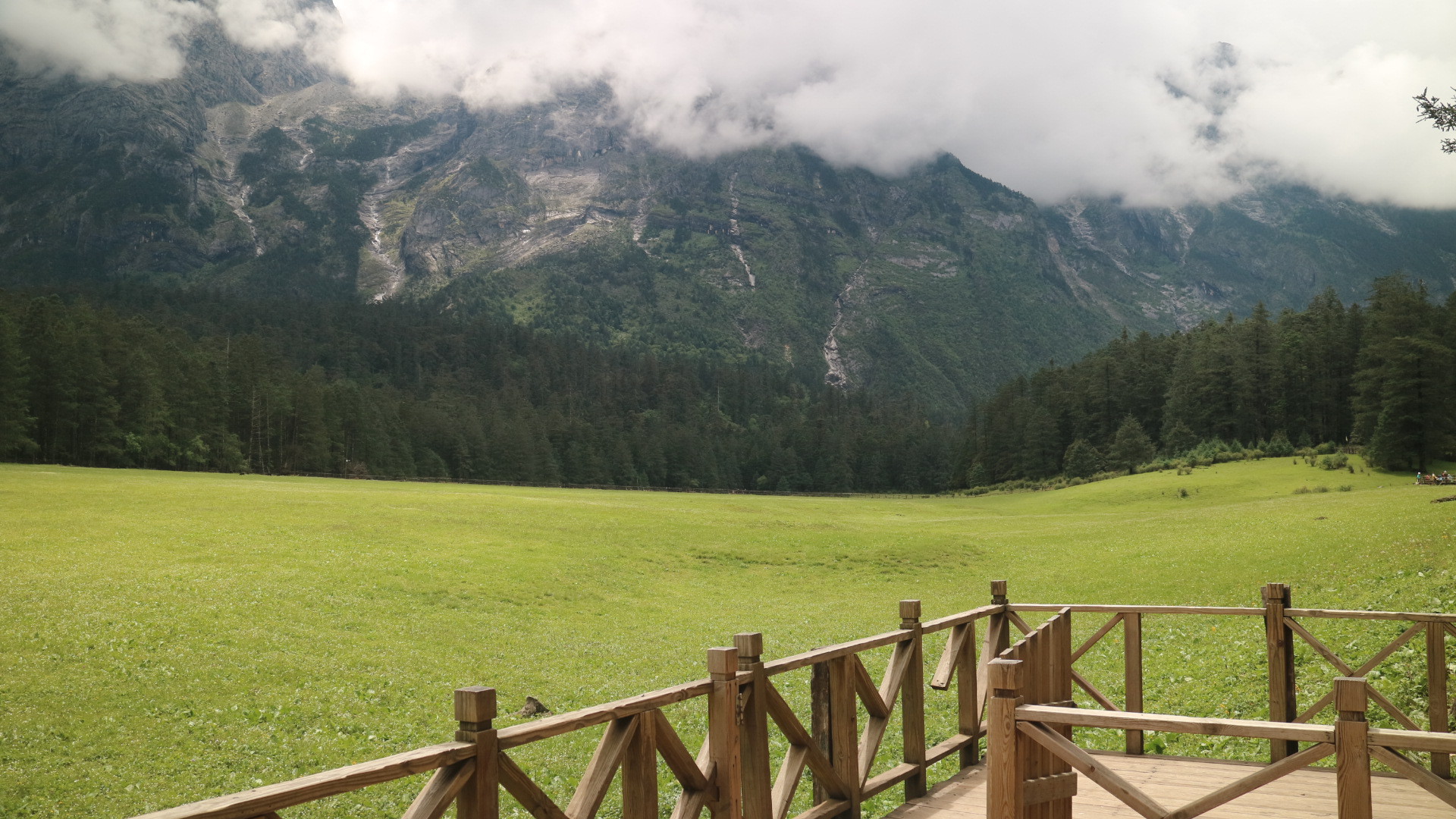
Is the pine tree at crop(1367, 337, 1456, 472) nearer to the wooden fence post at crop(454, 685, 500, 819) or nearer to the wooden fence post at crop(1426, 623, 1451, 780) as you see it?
the wooden fence post at crop(1426, 623, 1451, 780)

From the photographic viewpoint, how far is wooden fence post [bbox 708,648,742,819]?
6.78 meters

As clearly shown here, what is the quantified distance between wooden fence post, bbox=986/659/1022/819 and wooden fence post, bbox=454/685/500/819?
2.86m

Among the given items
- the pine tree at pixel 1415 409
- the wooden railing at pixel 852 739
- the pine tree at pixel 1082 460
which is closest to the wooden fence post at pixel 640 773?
the wooden railing at pixel 852 739

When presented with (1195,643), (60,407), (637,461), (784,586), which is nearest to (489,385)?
(637,461)

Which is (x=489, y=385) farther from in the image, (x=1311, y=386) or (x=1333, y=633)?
(x=1333, y=633)

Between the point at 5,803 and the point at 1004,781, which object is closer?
the point at 1004,781

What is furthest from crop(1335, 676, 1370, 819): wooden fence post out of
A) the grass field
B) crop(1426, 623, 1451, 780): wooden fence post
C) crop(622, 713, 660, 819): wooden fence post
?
the grass field

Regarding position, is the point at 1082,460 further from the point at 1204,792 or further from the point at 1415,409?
the point at 1204,792

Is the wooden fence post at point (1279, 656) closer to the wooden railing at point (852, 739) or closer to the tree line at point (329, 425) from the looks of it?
the wooden railing at point (852, 739)

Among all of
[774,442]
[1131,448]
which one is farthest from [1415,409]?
[774,442]

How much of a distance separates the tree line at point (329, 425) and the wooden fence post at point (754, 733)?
273 ft

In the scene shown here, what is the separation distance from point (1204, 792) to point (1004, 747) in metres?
5.75

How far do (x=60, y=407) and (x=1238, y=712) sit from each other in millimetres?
90482

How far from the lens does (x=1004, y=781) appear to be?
5219mm
